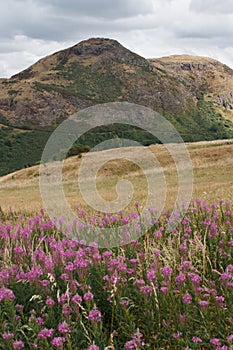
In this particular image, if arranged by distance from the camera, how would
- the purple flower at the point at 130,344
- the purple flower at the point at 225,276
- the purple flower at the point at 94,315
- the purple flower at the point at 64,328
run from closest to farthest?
the purple flower at the point at 130,344 → the purple flower at the point at 64,328 → the purple flower at the point at 94,315 → the purple flower at the point at 225,276

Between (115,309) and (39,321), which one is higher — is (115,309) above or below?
below

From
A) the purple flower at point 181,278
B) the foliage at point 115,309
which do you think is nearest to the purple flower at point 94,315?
the foliage at point 115,309

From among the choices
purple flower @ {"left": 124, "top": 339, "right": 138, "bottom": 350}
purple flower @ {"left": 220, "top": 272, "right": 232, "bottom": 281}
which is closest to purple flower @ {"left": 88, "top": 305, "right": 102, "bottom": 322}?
purple flower @ {"left": 124, "top": 339, "right": 138, "bottom": 350}

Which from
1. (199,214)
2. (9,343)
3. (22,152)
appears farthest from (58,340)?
(22,152)

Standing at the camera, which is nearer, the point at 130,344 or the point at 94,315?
the point at 130,344

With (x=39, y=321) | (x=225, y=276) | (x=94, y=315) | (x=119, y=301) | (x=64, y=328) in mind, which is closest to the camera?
(x=64, y=328)

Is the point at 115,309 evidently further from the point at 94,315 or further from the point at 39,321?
the point at 39,321

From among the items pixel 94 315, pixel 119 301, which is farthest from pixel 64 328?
Result: pixel 119 301

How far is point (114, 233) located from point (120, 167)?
45728 millimetres

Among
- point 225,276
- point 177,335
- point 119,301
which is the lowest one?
point 177,335

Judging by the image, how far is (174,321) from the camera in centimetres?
418

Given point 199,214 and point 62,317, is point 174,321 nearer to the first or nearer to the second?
point 62,317

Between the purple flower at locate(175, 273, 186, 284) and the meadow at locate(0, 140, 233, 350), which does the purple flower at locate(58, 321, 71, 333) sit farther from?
the purple flower at locate(175, 273, 186, 284)

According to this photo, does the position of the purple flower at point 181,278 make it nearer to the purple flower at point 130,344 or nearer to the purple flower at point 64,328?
the purple flower at point 130,344
